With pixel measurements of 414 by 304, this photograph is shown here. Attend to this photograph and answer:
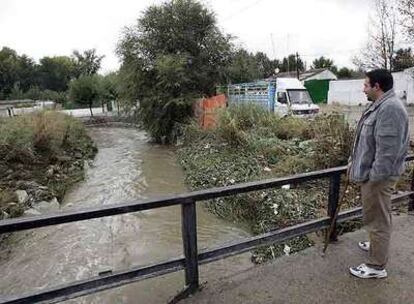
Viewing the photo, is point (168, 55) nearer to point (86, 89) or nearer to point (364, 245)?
point (364, 245)

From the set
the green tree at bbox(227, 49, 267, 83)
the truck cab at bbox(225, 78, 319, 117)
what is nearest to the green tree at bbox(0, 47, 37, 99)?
the green tree at bbox(227, 49, 267, 83)

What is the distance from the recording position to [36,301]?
2541 millimetres

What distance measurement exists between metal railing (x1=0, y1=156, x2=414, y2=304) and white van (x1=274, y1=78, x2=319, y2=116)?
13.3 meters

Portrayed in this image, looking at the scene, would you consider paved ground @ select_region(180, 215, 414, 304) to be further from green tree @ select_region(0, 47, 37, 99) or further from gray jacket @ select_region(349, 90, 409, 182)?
green tree @ select_region(0, 47, 37, 99)

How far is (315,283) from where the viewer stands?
3252 mm

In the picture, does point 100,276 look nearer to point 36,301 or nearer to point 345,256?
point 36,301

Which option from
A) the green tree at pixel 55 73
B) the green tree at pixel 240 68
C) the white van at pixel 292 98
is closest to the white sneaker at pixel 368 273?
the white van at pixel 292 98

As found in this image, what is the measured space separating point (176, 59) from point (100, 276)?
17.1 metres

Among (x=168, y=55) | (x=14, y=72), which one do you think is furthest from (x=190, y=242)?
(x=14, y=72)

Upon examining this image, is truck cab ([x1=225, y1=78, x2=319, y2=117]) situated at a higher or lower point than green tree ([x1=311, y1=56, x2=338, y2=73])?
lower

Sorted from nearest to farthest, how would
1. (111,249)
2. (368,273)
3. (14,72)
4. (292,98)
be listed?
1. (368,273)
2. (111,249)
3. (292,98)
4. (14,72)

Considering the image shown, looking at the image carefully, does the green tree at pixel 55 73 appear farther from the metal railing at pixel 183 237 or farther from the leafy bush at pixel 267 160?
the metal railing at pixel 183 237

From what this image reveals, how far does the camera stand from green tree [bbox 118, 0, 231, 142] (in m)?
19.9

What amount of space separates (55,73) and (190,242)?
69001 mm
